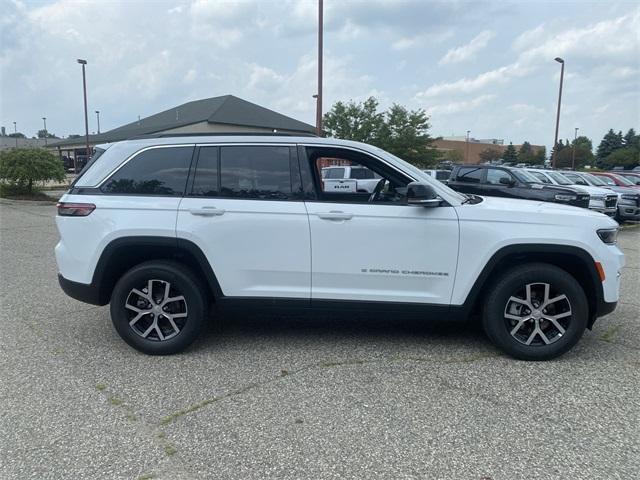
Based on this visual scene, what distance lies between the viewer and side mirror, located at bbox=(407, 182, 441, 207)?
12.5 ft

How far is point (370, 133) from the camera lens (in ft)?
102

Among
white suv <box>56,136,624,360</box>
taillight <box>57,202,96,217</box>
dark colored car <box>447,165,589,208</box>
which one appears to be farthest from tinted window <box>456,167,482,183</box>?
taillight <box>57,202,96,217</box>

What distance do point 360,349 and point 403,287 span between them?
706 millimetres

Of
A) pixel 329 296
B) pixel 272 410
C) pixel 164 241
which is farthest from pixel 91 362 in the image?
pixel 329 296

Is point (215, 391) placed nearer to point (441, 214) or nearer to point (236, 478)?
point (236, 478)

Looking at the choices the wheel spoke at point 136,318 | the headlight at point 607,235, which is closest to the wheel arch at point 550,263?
the headlight at point 607,235

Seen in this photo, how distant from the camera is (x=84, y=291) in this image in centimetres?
416

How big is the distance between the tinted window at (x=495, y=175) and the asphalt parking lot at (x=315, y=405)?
7.91 meters

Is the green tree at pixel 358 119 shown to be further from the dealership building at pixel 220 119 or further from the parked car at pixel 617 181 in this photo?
the parked car at pixel 617 181

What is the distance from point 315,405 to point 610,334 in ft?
10.6

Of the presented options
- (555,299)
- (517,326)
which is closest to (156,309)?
(517,326)

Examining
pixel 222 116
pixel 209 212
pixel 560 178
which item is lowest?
pixel 209 212

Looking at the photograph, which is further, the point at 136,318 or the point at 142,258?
the point at 142,258

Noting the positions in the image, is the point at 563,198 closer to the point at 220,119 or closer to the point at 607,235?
the point at 607,235
